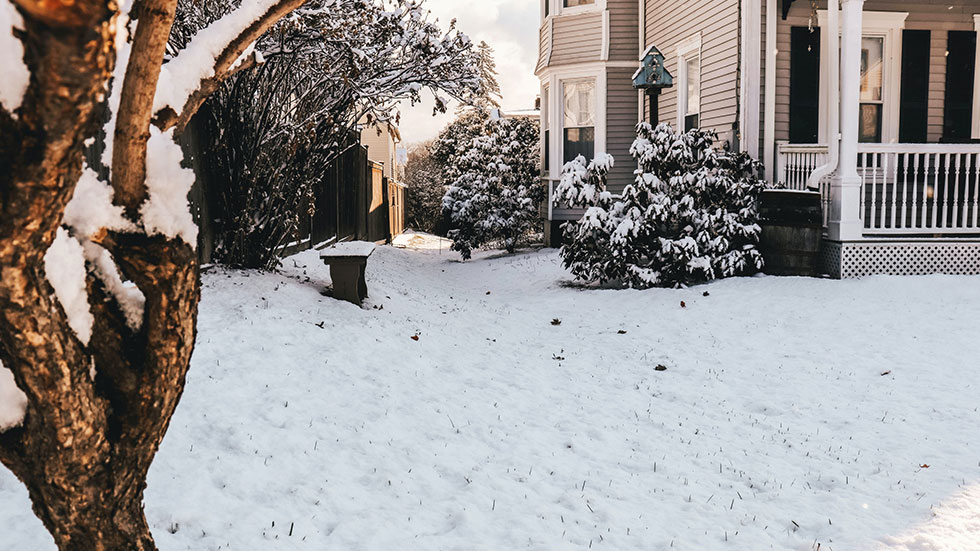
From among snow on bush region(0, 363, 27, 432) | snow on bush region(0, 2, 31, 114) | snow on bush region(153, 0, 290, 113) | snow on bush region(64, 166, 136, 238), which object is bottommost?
snow on bush region(0, 363, 27, 432)

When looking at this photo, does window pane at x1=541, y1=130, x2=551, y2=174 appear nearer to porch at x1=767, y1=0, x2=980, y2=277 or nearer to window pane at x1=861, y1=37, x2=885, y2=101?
porch at x1=767, y1=0, x2=980, y2=277

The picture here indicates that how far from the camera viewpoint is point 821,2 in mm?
11500

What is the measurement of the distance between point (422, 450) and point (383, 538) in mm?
1125

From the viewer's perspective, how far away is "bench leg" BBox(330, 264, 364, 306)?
840 centimetres

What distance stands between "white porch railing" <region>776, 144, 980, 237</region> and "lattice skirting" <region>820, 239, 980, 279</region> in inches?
7.4

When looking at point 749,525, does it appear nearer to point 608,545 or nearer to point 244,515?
point 608,545

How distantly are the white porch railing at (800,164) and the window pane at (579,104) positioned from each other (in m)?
6.55

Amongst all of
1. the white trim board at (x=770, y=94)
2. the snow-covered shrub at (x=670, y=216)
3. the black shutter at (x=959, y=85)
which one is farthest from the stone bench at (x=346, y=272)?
the black shutter at (x=959, y=85)

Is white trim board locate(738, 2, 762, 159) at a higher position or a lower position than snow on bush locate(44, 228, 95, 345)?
higher

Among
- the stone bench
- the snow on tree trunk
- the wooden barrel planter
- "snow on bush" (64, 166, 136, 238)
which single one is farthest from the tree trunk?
the wooden barrel planter

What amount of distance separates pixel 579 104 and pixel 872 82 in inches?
265

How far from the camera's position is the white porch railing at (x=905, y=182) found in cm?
1011

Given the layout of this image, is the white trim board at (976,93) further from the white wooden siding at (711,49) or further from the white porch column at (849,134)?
the white wooden siding at (711,49)

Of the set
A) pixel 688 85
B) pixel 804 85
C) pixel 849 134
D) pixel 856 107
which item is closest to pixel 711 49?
pixel 688 85
